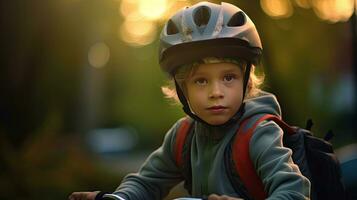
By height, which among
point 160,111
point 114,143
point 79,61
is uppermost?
point 79,61

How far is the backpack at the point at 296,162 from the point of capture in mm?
2588

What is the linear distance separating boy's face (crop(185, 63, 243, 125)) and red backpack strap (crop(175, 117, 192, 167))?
0.25 meters

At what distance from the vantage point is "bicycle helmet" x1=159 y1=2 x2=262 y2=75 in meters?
2.65

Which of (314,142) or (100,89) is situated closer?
(314,142)

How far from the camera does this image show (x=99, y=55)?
8695 mm

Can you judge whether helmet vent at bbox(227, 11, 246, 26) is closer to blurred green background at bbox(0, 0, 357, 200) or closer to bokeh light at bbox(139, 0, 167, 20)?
blurred green background at bbox(0, 0, 357, 200)

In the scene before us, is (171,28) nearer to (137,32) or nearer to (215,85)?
(215,85)

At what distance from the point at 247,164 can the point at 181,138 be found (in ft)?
1.56

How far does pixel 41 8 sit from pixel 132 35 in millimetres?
1341

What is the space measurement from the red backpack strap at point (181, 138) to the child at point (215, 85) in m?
0.07

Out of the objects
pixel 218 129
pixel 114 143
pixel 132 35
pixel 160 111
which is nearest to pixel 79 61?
pixel 132 35

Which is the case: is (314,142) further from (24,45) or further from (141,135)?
(141,135)

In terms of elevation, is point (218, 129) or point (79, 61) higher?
point (218, 129)

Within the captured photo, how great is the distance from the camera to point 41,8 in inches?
288
